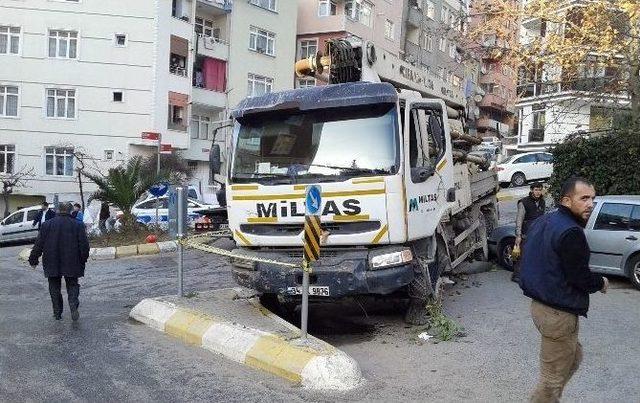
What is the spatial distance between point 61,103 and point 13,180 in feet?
15.1

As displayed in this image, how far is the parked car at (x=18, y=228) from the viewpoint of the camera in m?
22.9

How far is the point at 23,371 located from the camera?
6172 mm

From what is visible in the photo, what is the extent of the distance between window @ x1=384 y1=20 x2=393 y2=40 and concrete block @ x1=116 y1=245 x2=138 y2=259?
105 feet

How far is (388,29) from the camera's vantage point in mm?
45312

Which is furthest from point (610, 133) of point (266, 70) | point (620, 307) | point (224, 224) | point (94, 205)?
point (266, 70)

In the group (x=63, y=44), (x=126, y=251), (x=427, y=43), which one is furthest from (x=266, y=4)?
(x=126, y=251)

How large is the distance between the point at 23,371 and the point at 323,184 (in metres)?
3.71

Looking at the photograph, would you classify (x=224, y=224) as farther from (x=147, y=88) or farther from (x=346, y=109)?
(x=147, y=88)

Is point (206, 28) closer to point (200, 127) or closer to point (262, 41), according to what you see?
point (262, 41)

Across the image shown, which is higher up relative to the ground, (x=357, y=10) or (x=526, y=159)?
→ (x=357, y=10)

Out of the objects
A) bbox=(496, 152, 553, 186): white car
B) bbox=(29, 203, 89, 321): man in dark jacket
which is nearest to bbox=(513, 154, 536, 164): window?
bbox=(496, 152, 553, 186): white car

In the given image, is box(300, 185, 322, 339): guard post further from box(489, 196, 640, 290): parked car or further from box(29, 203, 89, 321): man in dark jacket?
box(489, 196, 640, 290): parked car

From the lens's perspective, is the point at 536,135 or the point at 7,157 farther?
the point at 536,135

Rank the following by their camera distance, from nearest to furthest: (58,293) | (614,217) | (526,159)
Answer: (58,293), (614,217), (526,159)
